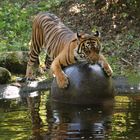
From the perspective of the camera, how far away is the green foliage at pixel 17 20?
1292 cm

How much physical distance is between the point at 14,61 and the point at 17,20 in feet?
13.4

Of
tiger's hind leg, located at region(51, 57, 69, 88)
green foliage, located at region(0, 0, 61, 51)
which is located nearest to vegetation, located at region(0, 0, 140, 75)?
Answer: green foliage, located at region(0, 0, 61, 51)

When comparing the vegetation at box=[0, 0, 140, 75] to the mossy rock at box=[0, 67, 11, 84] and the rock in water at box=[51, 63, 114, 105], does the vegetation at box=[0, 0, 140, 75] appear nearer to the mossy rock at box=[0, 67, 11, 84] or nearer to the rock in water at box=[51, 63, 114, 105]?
the mossy rock at box=[0, 67, 11, 84]

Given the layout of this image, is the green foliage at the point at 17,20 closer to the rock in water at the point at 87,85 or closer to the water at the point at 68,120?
the water at the point at 68,120

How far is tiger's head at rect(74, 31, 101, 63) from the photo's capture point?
7816 millimetres

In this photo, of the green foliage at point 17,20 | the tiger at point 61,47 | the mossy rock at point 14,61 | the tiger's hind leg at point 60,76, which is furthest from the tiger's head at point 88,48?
the green foliage at point 17,20

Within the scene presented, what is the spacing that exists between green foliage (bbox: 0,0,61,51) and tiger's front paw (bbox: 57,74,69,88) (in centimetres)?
452

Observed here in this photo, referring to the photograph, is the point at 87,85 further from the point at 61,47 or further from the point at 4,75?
the point at 4,75

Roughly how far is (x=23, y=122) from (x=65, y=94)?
43.3 inches

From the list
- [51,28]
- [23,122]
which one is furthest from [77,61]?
[51,28]

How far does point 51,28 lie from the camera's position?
33.8ft

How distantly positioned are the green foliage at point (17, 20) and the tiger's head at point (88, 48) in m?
4.46

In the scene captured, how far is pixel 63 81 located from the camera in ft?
25.6

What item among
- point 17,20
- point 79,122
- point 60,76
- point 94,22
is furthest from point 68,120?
point 17,20
